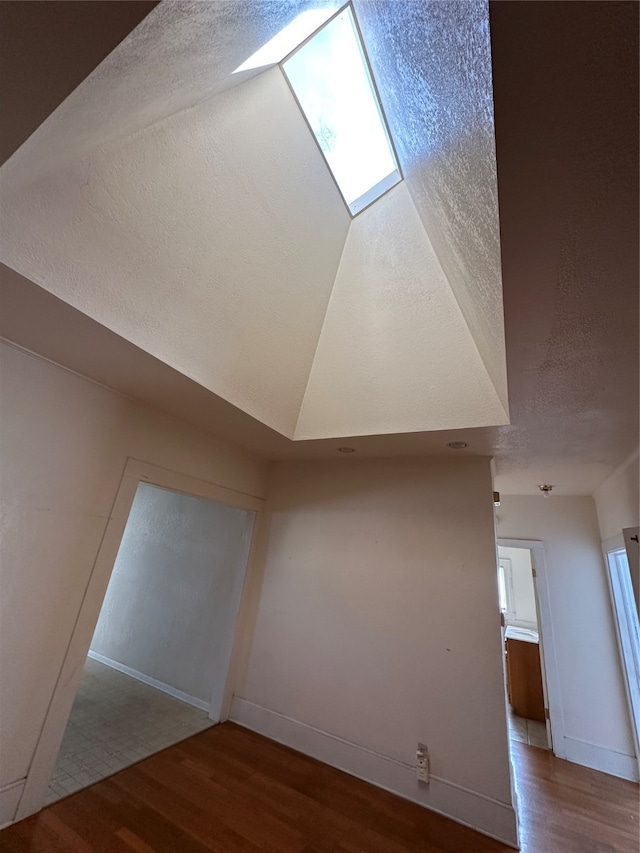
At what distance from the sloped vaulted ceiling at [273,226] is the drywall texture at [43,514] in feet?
2.39

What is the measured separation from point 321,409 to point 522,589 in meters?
5.34

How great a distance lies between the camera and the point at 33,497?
193cm

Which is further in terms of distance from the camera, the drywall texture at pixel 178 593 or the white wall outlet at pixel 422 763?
the drywall texture at pixel 178 593

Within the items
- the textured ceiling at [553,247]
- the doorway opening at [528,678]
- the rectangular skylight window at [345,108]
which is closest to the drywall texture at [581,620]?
the doorway opening at [528,678]

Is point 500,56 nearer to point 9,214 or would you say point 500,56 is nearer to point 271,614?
point 9,214

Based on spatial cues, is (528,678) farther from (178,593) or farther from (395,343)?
(395,343)

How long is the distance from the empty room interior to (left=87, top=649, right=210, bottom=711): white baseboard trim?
7 centimetres

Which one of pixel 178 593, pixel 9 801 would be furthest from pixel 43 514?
pixel 178 593

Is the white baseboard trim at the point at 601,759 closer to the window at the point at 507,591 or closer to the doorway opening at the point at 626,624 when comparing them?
the doorway opening at the point at 626,624

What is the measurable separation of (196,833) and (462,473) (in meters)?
2.67

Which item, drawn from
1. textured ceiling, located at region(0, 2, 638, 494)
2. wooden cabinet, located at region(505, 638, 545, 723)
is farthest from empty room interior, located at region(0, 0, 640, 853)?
wooden cabinet, located at region(505, 638, 545, 723)

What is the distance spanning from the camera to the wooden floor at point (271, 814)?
1.78m

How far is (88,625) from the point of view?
2.11 m

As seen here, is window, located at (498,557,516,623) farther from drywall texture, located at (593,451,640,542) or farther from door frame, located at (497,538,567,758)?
drywall texture, located at (593,451,640,542)
